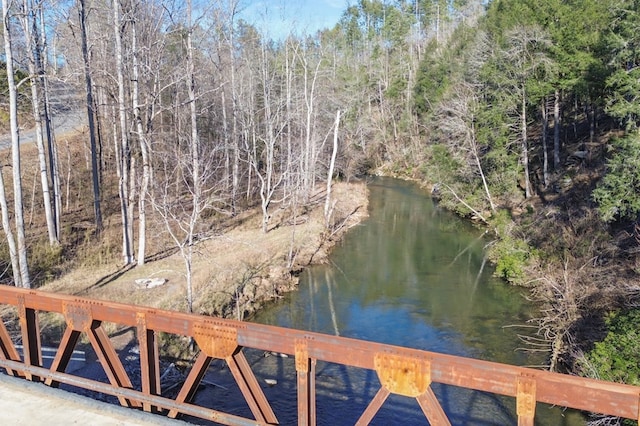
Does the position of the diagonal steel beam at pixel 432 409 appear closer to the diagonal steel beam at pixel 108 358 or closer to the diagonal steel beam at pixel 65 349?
the diagonal steel beam at pixel 108 358

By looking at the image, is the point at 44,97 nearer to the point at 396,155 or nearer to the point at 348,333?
the point at 348,333

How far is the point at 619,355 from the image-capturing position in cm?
1088

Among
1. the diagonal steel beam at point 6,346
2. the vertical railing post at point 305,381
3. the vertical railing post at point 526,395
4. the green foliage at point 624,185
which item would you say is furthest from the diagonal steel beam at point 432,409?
the green foliage at point 624,185

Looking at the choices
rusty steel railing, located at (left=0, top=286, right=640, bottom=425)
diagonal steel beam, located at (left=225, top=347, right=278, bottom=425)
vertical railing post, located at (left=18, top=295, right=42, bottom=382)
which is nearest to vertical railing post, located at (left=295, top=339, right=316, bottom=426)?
rusty steel railing, located at (left=0, top=286, right=640, bottom=425)

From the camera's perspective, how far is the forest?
583 inches

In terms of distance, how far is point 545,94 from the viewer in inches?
1044

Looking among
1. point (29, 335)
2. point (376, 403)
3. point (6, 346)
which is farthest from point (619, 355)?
point (6, 346)

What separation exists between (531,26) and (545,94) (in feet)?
12.0

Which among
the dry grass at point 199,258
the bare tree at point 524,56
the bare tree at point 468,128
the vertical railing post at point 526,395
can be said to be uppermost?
the bare tree at point 524,56

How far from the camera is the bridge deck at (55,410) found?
5.18 metres

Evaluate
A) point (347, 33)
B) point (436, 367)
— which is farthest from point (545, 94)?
point (347, 33)

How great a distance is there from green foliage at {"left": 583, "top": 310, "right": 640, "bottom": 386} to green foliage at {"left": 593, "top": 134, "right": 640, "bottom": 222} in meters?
5.97

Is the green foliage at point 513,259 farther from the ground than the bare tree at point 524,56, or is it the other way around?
the bare tree at point 524,56

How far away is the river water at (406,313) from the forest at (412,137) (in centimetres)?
122
